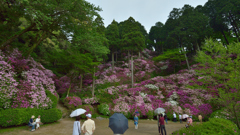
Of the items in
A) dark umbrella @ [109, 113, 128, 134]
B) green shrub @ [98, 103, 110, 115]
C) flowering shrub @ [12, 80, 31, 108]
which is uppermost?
flowering shrub @ [12, 80, 31, 108]

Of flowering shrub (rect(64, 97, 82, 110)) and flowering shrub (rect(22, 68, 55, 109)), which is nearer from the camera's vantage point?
flowering shrub (rect(22, 68, 55, 109))

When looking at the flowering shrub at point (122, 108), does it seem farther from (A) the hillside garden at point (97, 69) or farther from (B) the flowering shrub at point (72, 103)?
(B) the flowering shrub at point (72, 103)

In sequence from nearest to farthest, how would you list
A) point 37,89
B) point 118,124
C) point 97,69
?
point 118,124 < point 37,89 < point 97,69

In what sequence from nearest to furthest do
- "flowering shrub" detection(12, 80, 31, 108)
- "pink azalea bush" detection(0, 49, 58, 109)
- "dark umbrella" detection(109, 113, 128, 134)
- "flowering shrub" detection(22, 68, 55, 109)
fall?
"dark umbrella" detection(109, 113, 128, 134), "pink azalea bush" detection(0, 49, 58, 109), "flowering shrub" detection(12, 80, 31, 108), "flowering shrub" detection(22, 68, 55, 109)

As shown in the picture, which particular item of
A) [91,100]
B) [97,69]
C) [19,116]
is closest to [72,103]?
[91,100]

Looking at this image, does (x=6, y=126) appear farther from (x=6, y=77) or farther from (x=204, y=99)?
(x=204, y=99)

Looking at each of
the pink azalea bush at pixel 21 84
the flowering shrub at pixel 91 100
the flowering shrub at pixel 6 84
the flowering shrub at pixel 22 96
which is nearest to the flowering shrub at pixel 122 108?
the flowering shrub at pixel 91 100

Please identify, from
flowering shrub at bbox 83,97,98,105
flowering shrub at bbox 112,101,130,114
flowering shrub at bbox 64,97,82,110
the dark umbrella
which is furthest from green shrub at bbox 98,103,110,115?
the dark umbrella

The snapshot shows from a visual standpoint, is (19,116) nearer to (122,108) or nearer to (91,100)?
(91,100)

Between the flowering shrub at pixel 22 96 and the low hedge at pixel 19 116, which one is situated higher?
the flowering shrub at pixel 22 96

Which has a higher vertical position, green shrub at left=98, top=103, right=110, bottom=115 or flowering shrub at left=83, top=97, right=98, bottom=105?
flowering shrub at left=83, top=97, right=98, bottom=105

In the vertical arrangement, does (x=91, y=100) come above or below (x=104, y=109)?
above

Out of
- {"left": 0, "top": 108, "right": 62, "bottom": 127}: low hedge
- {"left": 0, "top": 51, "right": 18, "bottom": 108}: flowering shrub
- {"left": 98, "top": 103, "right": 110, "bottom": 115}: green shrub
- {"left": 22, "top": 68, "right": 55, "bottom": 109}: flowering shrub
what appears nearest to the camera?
{"left": 0, "top": 108, "right": 62, "bottom": 127}: low hedge

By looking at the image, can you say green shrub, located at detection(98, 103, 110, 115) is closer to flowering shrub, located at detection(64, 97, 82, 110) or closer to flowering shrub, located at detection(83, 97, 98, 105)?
flowering shrub, located at detection(83, 97, 98, 105)
